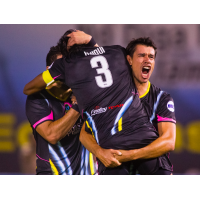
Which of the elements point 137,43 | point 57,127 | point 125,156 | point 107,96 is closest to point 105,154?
point 125,156

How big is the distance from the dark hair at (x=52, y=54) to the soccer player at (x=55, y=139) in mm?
28

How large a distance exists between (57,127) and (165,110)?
3.84 feet

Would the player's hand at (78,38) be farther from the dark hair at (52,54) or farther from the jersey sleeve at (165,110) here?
the jersey sleeve at (165,110)

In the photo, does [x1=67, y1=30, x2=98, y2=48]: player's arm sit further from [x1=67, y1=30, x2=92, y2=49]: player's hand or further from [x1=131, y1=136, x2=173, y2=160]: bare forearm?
[x1=131, y1=136, x2=173, y2=160]: bare forearm

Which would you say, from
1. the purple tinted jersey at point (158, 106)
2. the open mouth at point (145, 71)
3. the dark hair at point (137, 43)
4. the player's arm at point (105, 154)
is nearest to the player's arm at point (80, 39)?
the dark hair at point (137, 43)

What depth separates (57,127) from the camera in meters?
2.78

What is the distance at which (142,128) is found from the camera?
7.79 feet

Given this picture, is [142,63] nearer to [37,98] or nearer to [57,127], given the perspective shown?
[57,127]

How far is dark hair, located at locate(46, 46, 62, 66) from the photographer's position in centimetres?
304

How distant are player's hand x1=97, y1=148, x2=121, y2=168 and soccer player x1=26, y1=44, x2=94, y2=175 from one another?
0.61 m

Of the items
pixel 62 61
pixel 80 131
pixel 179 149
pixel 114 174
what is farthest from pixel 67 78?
pixel 179 149
